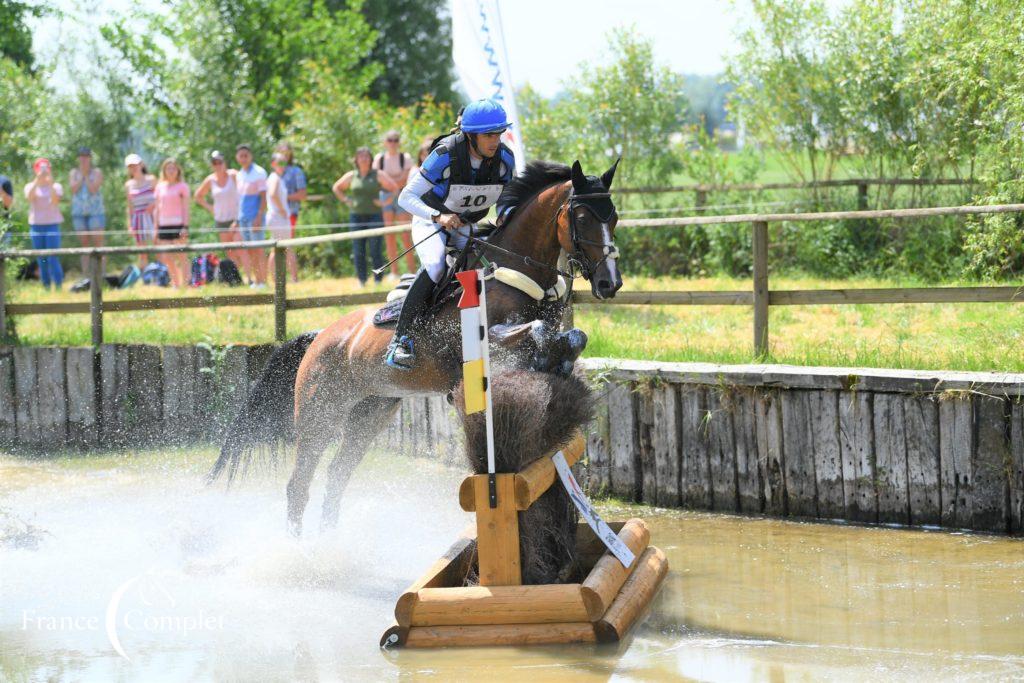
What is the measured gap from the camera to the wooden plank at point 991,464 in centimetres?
736

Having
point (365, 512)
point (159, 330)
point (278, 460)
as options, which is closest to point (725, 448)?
point (365, 512)

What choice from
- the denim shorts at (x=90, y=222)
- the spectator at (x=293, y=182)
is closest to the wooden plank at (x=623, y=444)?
the spectator at (x=293, y=182)

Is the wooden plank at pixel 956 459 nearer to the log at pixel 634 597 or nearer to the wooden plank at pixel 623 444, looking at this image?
the log at pixel 634 597

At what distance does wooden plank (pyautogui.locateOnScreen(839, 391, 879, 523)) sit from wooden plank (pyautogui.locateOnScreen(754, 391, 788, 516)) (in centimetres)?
42

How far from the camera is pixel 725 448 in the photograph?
8.33 metres

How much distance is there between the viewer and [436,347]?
23.0ft

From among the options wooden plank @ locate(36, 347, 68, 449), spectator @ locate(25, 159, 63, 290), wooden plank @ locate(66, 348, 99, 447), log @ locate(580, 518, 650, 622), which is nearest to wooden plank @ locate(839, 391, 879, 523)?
log @ locate(580, 518, 650, 622)

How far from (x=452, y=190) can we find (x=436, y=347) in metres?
0.91

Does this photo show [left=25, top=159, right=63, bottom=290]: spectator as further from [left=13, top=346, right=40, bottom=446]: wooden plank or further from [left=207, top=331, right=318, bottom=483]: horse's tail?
[left=207, top=331, right=318, bottom=483]: horse's tail

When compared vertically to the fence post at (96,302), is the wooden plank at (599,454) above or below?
below

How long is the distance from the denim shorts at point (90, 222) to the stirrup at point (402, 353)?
996 centimetres

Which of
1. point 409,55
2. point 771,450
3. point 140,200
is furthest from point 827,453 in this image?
point 409,55

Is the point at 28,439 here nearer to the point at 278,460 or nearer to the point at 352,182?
the point at 278,460

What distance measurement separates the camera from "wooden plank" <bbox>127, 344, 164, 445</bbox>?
36.0 feet
